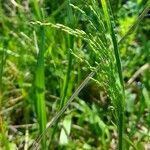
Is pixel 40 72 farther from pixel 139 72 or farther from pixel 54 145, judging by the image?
pixel 139 72

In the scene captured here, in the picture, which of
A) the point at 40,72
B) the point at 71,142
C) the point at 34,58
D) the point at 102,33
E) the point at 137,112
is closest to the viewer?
the point at 102,33

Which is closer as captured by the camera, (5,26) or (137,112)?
(137,112)

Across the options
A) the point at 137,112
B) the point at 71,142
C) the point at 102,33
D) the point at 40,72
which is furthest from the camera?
the point at 137,112

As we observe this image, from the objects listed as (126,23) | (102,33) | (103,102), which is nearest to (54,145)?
(103,102)

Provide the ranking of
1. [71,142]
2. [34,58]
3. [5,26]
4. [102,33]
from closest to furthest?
[102,33]
[71,142]
[34,58]
[5,26]

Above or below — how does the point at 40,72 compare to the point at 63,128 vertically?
above

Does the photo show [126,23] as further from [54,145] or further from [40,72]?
[40,72]

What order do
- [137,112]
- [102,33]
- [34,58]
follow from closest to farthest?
1. [102,33]
2. [137,112]
3. [34,58]

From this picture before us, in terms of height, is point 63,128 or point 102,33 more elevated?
point 102,33

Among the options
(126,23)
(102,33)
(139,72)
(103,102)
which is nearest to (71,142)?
(103,102)

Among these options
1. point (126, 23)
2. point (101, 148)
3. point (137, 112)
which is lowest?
point (101, 148)
